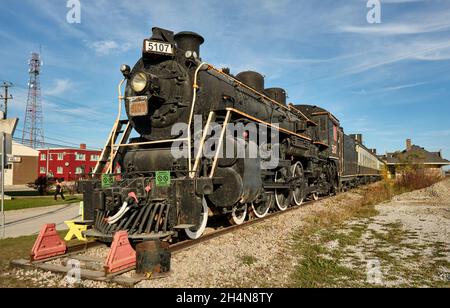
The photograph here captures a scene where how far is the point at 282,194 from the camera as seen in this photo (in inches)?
480

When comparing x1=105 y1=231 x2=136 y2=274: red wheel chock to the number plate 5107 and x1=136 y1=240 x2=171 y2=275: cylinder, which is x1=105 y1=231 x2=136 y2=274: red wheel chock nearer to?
x1=136 y1=240 x2=171 y2=275: cylinder

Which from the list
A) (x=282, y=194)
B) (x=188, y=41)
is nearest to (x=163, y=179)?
(x=188, y=41)

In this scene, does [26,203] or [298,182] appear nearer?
[298,182]

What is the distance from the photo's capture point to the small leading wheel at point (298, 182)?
1298 cm

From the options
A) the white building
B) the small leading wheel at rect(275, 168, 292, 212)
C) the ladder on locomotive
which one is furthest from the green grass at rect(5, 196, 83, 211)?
the white building

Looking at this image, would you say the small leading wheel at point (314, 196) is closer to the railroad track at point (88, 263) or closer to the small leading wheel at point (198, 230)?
the railroad track at point (88, 263)

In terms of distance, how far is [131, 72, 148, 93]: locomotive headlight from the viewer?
7.45 metres

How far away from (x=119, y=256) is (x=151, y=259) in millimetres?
539

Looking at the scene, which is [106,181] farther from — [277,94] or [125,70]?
[277,94]

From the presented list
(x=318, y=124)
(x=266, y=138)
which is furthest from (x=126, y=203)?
(x=318, y=124)

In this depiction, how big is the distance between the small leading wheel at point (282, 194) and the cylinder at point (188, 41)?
4925 millimetres
